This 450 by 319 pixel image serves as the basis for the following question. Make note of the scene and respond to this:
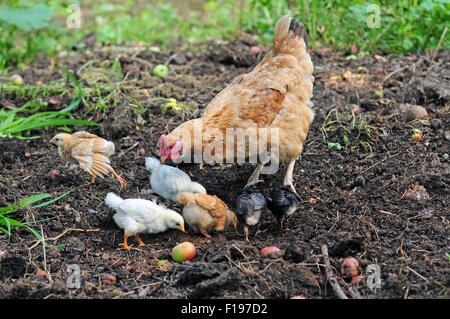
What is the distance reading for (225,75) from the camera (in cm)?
683

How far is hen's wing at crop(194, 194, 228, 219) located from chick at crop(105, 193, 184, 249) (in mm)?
216

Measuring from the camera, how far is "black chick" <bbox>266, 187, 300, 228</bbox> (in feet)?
14.4

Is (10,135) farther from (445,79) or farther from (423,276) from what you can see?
(445,79)

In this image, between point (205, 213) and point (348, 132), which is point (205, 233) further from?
point (348, 132)

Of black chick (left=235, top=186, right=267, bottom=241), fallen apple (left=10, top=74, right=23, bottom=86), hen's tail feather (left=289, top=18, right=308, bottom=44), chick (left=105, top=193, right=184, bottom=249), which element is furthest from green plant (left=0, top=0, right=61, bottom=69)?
black chick (left=235, top=186, right=267, bottom=241)

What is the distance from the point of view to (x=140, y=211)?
4.32 metres

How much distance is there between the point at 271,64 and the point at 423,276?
8.72 ft

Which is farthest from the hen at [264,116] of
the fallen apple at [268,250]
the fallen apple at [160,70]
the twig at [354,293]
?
the fallen apple at [160,70]

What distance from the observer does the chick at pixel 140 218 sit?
4301mm

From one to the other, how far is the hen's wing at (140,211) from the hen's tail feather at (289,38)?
2212 mm

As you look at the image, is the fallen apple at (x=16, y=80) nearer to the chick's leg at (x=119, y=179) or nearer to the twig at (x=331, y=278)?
the chick's leg at (x=119, y=179)

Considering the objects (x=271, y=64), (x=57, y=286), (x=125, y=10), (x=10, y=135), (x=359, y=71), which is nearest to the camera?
(x=57, y=286)
